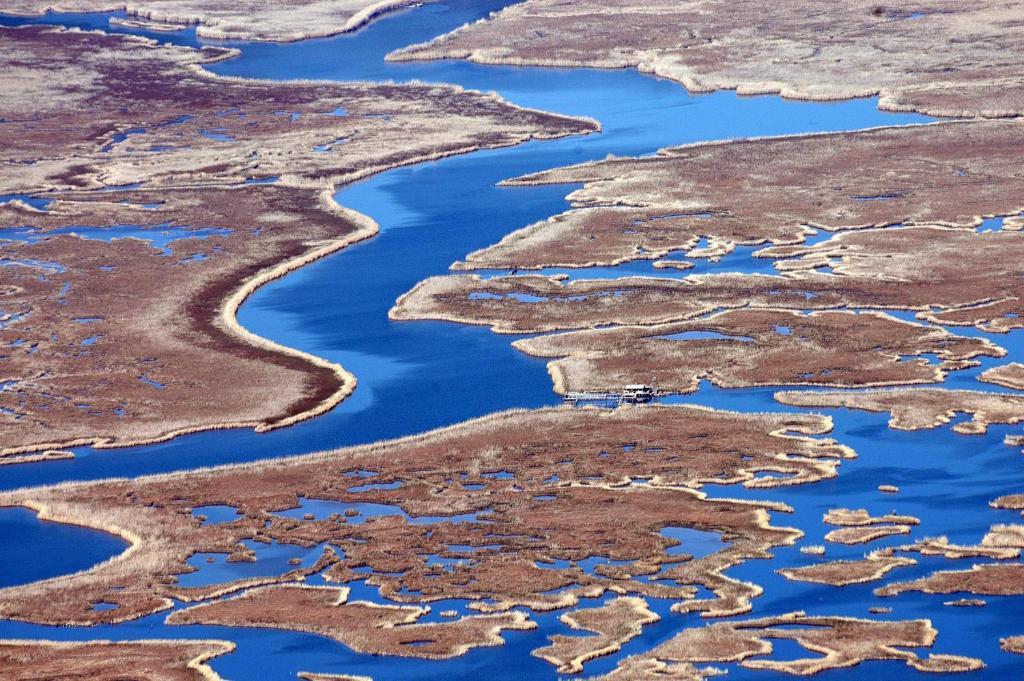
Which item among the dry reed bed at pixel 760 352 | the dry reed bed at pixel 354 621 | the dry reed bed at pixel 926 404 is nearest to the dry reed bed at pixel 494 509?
the dry reed bed at pixel 354 621

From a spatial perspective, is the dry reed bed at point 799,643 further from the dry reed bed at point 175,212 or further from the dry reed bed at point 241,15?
the dry reed bed at point 241,15

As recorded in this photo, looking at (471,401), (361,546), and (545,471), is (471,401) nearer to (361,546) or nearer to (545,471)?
(545,471)

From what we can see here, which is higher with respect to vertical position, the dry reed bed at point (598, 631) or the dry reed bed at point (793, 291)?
the dry reed bed at point (793, 291)

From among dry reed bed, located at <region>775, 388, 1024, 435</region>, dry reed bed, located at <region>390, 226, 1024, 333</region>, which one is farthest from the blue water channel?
dry reed bed, located at <region>390, 226, 1024, 333</region>

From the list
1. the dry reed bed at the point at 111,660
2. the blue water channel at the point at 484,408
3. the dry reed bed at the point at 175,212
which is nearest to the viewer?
the dry reed bed at the point at 111,660

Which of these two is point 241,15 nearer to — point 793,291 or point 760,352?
point 793,291

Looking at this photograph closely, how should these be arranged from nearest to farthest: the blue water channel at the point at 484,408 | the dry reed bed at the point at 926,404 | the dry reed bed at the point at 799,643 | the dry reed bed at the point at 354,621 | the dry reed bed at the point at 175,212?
the dry reed bed at the point at 799,643 < the dry reed bed at the point at 354,621 < the blue water channel at the point at 484,408 < the dry reed bed at the point at 926,404 < the dry reed bed at the point at 175,212

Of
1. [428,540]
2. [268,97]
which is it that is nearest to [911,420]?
[428,540]

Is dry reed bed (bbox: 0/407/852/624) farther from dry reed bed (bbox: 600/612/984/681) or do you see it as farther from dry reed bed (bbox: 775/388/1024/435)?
dry reed bed (bbox: 775/388/1024/435)
